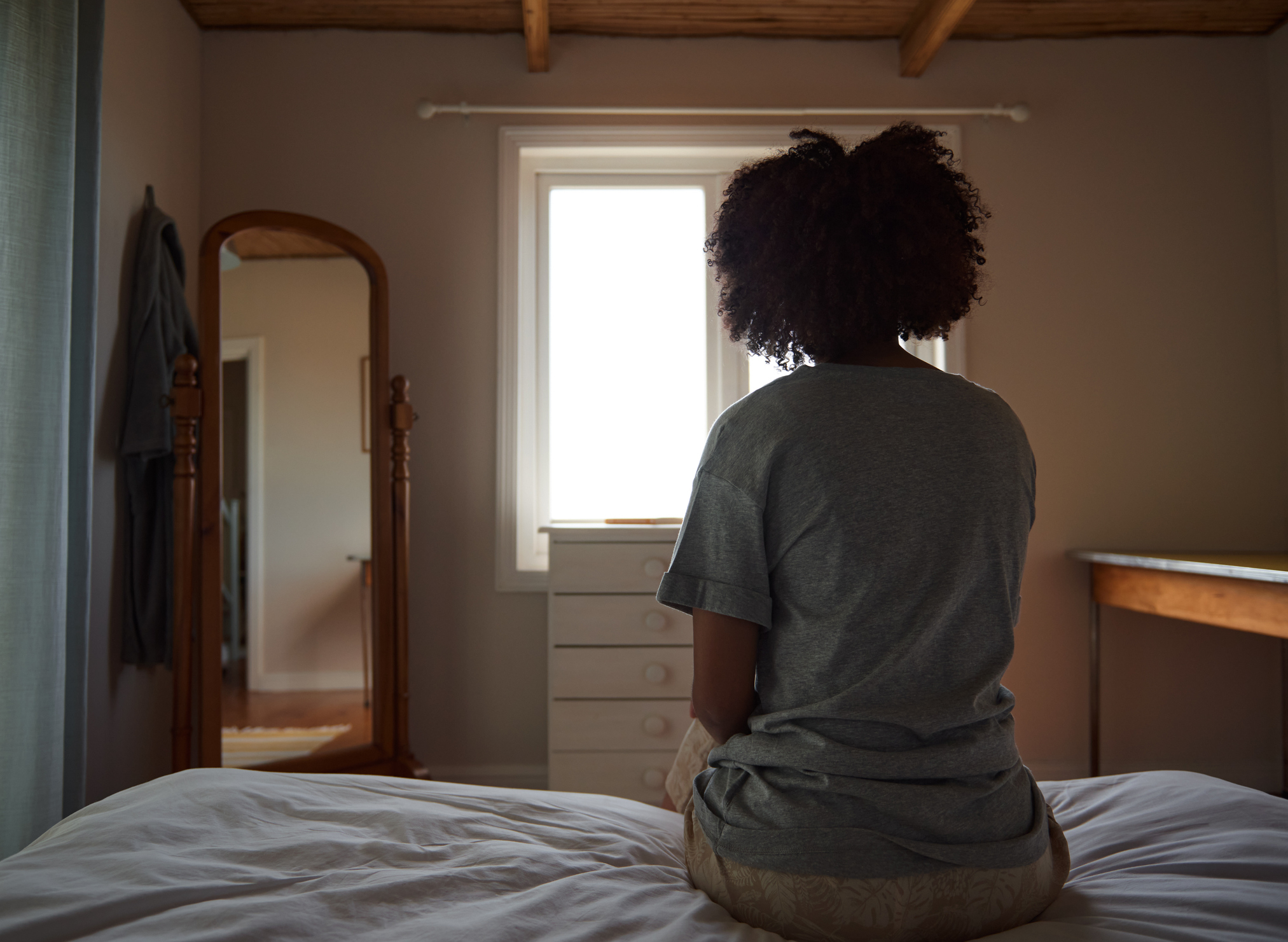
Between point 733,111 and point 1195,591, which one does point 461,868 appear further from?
point 733,111

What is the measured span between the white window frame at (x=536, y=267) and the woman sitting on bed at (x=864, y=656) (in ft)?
6.16

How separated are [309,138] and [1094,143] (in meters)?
2.61

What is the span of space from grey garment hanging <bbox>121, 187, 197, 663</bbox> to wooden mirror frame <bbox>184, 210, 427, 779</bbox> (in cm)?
9

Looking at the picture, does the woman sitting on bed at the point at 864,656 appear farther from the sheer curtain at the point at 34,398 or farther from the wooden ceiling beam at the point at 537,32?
the wooden ceiling beam at the point at 537,32

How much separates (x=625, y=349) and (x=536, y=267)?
1.37 ft

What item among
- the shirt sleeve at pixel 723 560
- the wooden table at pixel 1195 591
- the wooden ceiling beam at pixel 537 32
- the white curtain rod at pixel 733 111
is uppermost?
the wooden ceiling beam at pixel 537 32

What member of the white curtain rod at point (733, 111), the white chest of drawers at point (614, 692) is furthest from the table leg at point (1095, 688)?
the white curtain rod at point (733, 111)

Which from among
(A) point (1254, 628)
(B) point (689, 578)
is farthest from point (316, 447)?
(A) point (1254, 628)

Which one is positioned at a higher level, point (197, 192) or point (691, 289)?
point (197, 192)

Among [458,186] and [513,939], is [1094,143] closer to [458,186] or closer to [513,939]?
[458,186]

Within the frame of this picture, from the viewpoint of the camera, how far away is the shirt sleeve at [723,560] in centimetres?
82

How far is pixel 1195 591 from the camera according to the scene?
6.83 ft

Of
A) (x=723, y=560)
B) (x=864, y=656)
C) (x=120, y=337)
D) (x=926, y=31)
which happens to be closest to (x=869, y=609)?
(x=864, y=656)

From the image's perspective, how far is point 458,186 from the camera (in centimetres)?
271
